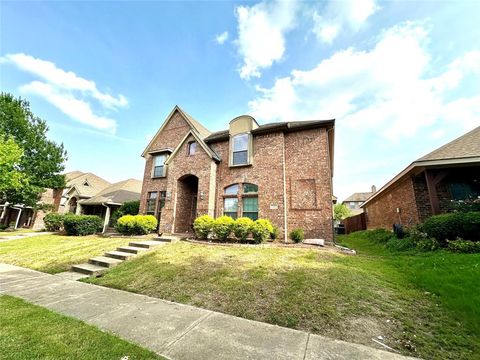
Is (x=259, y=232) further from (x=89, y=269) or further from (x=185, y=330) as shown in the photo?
(x=89, y=269)

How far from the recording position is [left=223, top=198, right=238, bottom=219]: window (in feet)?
40.3

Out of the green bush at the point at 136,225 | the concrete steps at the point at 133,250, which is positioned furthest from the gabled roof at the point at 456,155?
the green bush at the point at 136,225

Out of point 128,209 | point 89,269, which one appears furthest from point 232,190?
point 128,209

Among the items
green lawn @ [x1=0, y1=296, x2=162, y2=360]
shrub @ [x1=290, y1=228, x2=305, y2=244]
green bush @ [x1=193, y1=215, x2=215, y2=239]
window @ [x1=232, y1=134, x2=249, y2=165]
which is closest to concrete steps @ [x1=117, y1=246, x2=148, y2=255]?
green bush @ [x1=193, y1=215, x2=215, y2=239]

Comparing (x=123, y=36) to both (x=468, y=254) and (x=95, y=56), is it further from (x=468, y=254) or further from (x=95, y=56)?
(x=468, y=254)

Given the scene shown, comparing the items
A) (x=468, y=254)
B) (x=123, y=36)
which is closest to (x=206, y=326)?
(x=468, y=254)

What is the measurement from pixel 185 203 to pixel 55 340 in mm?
11156

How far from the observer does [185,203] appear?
14.0 metres

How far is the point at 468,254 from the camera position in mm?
6262

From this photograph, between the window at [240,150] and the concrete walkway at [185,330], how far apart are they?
30.1ft

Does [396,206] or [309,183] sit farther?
[396,206]

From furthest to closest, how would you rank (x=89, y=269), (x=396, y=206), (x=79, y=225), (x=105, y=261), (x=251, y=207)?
(x=79, y=225) → (x=396, y=206) → (x=251, y=207) → (x=105, y=261) → (x=89, y=269)

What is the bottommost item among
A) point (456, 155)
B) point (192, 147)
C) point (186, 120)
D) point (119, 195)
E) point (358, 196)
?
point (119, 195)

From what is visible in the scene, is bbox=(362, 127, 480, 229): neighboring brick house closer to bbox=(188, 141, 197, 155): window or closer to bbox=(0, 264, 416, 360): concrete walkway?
bbox=(0, 264, 416, 360): concrete walkway
